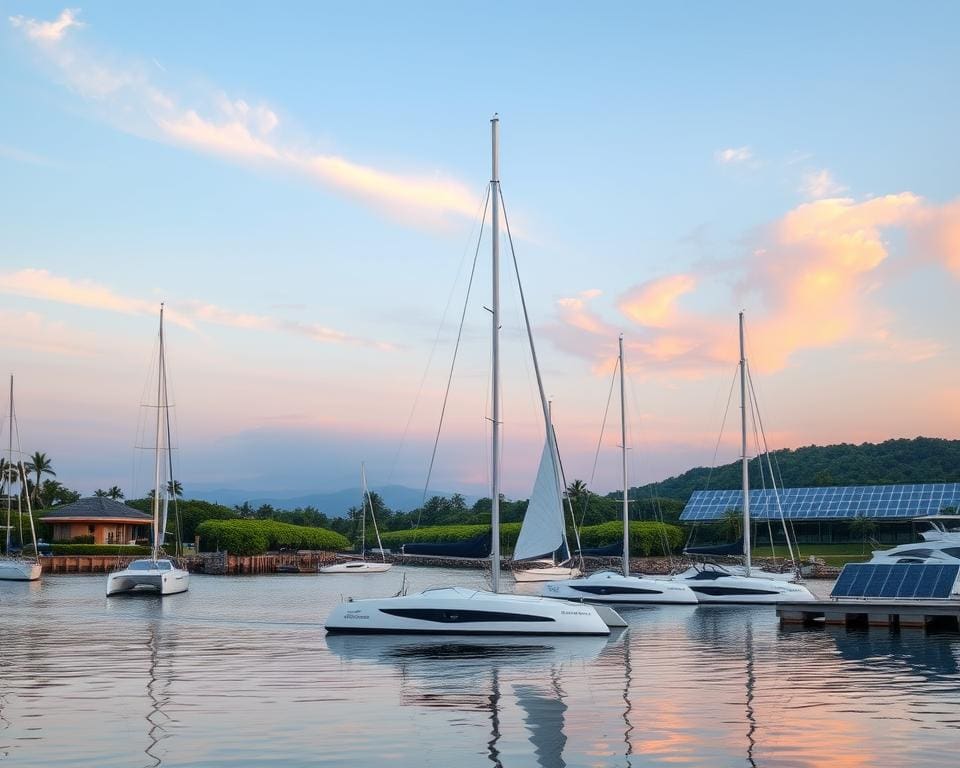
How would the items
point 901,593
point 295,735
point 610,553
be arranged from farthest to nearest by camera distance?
point 610,553
point 901,593
point 295,735

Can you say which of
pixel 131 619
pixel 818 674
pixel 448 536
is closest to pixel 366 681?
pixel 818 674

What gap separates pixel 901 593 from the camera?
3884cm

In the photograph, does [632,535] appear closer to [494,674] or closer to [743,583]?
[743,583]

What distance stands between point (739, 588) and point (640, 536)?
5290 centimetres

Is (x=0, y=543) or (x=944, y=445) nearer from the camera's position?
(x=0, y=543)

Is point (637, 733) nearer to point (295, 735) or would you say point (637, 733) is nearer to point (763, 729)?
point (763, 729)

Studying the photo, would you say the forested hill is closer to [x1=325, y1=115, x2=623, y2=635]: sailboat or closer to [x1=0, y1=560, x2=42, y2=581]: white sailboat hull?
[x1=0, y1=560, x2=42, y2=581]: white sailboat hull

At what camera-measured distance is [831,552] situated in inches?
3991

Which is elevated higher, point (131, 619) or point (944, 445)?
point (944, 445)

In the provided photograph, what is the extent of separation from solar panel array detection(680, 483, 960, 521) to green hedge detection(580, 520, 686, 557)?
160 inches

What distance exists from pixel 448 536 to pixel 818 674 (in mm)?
102958

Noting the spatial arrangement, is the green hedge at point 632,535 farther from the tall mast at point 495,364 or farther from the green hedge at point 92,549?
the tall mast at point 495,364

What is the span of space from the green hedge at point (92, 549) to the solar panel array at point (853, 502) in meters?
57.3

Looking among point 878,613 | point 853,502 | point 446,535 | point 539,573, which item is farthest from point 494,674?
point 446,535
